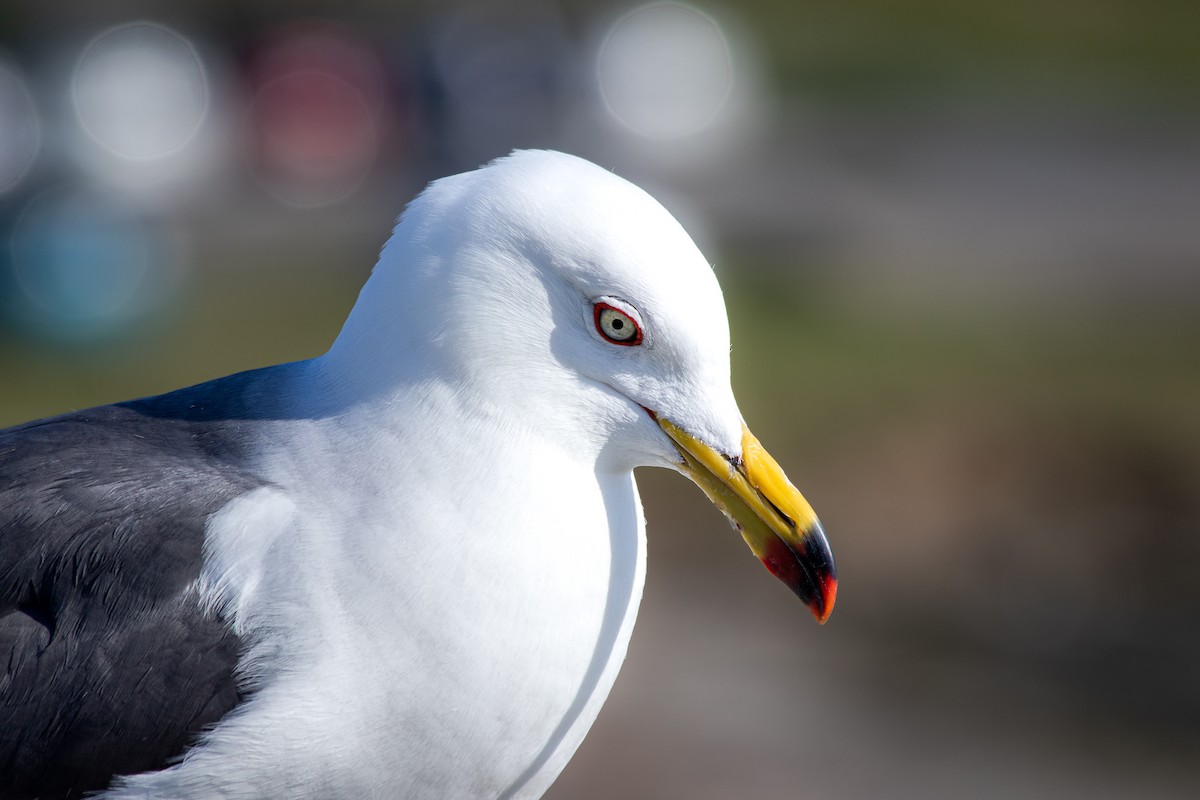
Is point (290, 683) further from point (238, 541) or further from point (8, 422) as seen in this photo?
point (8, 422)

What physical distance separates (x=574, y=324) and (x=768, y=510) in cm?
49

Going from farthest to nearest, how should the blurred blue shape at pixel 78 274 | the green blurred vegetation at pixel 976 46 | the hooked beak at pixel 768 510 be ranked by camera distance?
the green blurred vegetation at pixel 976 46
the blurred blue shape at pixel 78 274
the hooked beak at pixel 768 510

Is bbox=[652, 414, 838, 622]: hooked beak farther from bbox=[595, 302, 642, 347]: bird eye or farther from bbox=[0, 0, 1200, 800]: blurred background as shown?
bbox=[0, 0, 1200, 800]: blurred background

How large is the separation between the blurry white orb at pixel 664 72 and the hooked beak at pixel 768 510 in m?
11.8

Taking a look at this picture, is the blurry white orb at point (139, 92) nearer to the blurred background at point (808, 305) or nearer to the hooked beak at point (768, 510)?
the blurred background at point (808, 305)

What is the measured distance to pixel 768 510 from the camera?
246cm

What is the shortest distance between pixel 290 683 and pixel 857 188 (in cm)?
1247

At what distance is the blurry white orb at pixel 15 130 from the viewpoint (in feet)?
37.8

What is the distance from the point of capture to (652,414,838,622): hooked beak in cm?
243

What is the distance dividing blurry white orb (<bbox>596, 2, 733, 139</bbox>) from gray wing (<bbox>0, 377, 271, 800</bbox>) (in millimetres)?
11910

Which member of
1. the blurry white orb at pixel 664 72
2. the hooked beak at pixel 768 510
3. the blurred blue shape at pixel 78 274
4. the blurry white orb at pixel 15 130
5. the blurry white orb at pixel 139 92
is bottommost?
the hooked beak at pixel 768 510

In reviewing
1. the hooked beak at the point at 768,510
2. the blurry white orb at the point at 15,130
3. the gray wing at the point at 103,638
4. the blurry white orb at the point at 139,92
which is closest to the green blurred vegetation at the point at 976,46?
the blurry white orb at the point at 139,92

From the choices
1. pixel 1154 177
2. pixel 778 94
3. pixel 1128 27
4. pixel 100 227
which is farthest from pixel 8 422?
pixel 1128 27

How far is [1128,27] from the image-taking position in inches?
985
